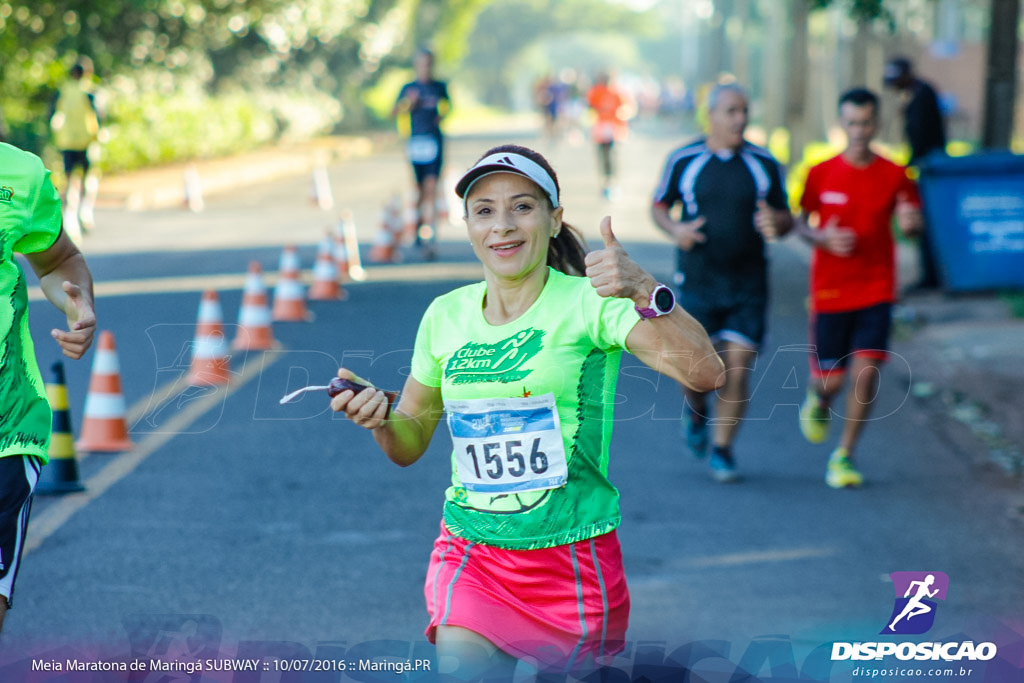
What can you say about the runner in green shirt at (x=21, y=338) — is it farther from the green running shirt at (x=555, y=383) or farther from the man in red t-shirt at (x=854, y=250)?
the man in red t-shirt at (x=854, y=250)

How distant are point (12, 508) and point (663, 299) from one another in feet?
5.72

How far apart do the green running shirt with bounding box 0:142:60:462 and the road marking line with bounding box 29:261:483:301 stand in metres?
10.1

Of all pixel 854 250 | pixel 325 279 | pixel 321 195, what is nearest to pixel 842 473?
pixel 854 250

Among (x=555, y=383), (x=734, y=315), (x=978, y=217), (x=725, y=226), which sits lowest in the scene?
(x=978, y=217)

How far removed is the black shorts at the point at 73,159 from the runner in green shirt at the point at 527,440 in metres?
16.8

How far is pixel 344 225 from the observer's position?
50.7ft

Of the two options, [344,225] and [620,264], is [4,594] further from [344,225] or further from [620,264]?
[344,225]

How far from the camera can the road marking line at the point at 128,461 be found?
6.62 meters

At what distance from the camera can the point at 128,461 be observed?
7.85 m

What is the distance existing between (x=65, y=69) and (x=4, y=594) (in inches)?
1058

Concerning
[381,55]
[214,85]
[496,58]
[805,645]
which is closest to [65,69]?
[214,85]

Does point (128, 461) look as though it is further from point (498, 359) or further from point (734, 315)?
point (498, 359)

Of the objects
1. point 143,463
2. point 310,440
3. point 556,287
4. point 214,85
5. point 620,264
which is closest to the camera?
point 620,264

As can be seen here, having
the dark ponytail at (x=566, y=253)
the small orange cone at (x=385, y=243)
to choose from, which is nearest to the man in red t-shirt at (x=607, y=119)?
the small orange cone at (x=385, y=243)
